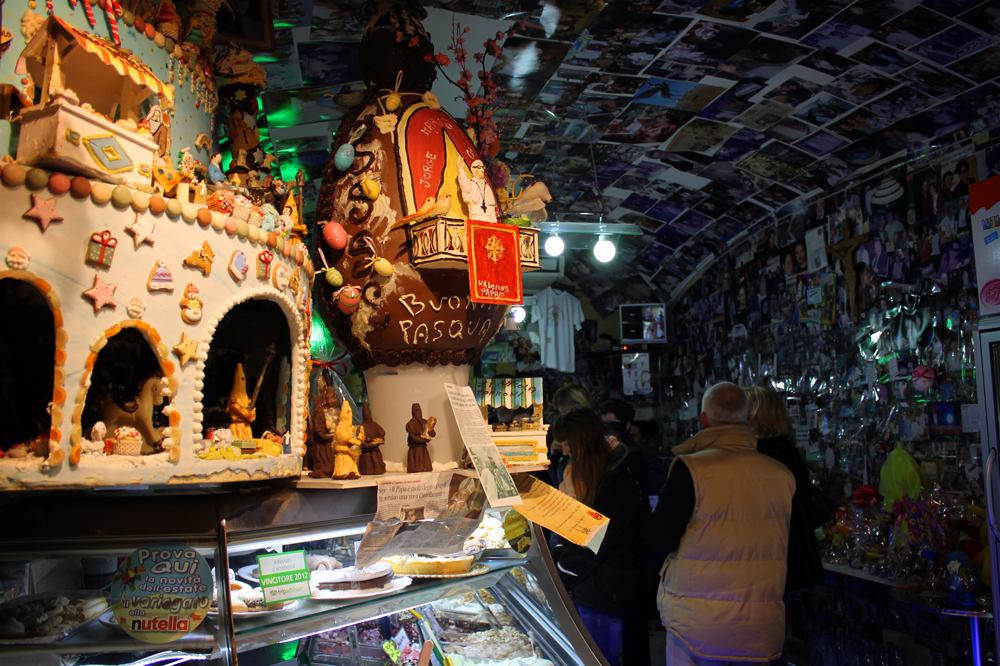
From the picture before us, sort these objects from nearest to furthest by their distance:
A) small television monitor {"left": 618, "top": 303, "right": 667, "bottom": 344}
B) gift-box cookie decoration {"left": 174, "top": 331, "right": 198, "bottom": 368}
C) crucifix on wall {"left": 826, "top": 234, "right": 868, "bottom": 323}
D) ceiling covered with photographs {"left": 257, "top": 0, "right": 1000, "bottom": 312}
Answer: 1. gift-box cookie decoration {"left": 174, "top": 331, "right": 198, "bottom": 368}
2. ceiling covered with photographs {"left": 257, "top": 0, "right": 1000, "bottom": 312}
3. crucifix on wall {"left": 826, "top": 234, "right": 868, "bottom": 323}
4. small television monitor {"left": 618, "top": 303, "right": 667, "bottom": 344}

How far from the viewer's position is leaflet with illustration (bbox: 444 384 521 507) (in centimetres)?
197

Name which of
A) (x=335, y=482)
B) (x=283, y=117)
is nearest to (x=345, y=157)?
(x=335, y=482)

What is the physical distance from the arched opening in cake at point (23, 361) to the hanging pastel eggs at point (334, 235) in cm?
82

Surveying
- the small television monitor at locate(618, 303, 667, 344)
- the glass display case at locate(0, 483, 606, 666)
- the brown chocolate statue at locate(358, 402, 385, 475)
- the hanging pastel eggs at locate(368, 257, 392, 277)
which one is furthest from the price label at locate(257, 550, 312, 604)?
the small television monitor at locate(618, 303, 667, 344)

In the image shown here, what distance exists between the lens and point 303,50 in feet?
12.8

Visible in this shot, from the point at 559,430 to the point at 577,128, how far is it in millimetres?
2941

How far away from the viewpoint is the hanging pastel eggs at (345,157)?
2.40 m

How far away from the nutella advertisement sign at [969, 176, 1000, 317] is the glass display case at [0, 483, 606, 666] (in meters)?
3.22

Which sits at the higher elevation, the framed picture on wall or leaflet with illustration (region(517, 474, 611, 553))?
the framed picture on wall

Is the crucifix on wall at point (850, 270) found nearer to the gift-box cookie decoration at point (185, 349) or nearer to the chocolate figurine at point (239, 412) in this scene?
the chocolate figurine at point (239, 412)

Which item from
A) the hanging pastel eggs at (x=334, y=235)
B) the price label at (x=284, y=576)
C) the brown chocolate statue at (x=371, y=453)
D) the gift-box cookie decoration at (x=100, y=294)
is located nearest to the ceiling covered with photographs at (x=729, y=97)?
the hanging pastel eggs at (x=334, y=235)

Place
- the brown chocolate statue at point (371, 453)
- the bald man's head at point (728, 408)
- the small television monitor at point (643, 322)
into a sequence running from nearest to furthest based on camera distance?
the brown chocolate statue at point (371, 453), the bald man's head at point (728, 408), the small television monitor at point (643, 322)

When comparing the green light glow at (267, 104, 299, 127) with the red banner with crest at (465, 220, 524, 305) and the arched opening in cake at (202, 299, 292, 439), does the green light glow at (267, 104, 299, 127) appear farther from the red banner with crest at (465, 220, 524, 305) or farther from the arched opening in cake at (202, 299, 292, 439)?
the red banner with crest at (465, 220, 524, 305)

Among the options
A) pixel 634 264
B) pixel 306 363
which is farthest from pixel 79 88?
pixel 634 264
